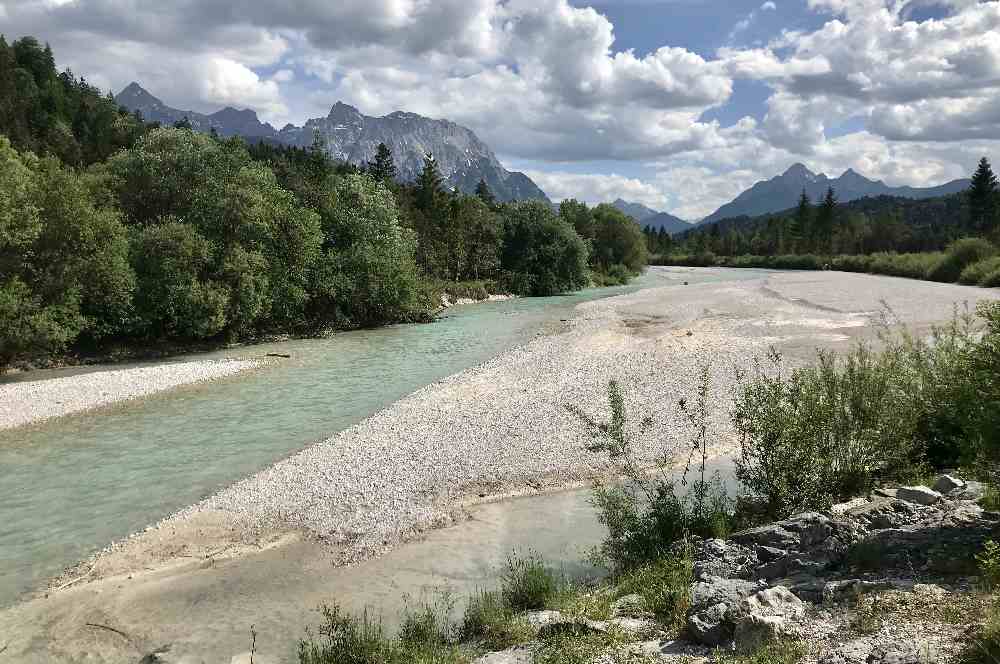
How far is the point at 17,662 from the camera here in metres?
8.89

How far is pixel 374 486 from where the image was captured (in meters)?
14.9

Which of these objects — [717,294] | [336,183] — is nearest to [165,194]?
[336,183]

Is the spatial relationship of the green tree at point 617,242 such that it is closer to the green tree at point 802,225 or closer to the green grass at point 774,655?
the green tree at point 802,225

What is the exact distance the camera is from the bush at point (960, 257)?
66.7 metres

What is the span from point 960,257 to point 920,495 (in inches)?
2983

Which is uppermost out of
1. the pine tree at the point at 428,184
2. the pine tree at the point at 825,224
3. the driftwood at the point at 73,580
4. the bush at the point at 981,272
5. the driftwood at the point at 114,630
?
the pine tree at the point at 428,184

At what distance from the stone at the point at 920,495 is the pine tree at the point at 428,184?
74506 millimetres

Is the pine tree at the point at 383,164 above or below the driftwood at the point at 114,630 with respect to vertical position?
above

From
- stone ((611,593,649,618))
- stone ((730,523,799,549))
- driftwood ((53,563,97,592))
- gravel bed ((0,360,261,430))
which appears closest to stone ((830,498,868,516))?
stone ((730,523,799,549))

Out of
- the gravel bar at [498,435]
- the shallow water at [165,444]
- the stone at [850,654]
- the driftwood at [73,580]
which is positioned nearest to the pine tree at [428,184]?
the gravel bar at [498,435]

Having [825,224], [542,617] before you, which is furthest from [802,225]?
[542,617]

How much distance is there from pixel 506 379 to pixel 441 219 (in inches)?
2120

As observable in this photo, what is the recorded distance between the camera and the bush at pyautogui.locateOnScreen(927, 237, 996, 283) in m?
66.7

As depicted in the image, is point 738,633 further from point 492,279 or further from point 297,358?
point 492,279
